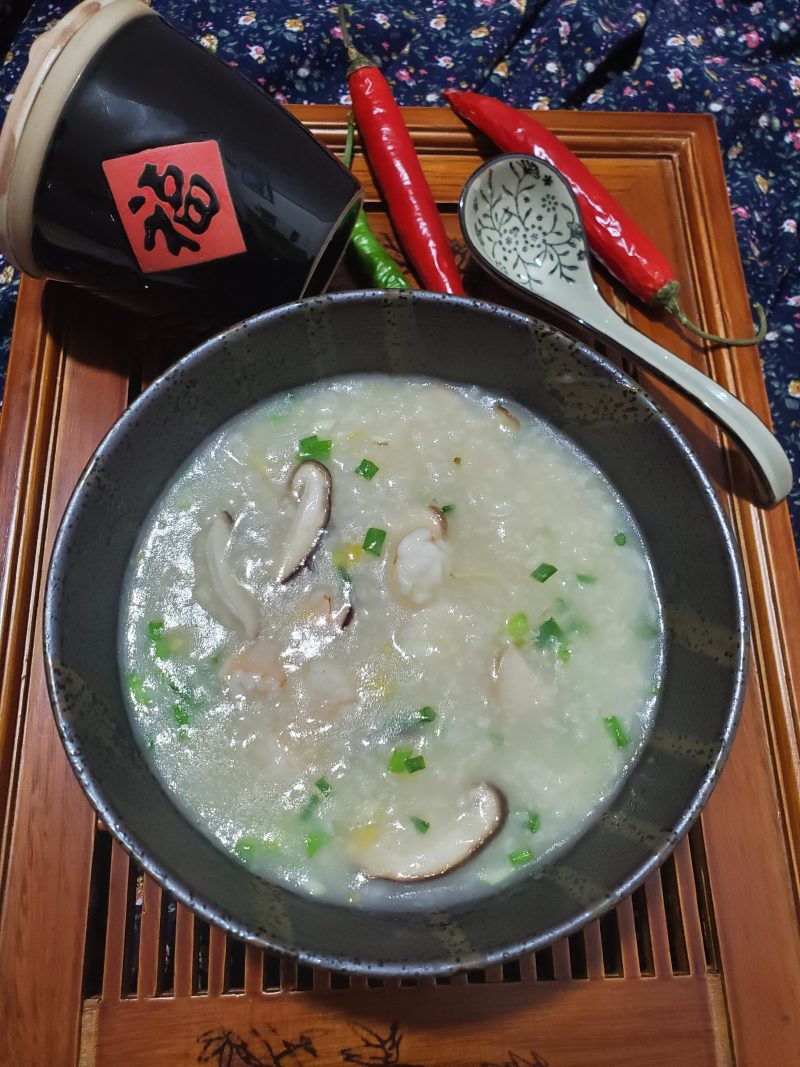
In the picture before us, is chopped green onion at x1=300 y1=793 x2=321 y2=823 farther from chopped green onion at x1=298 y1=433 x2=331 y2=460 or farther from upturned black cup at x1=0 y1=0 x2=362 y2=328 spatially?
upturned black cup at x1=0 y1=0 x2=362 y2=328

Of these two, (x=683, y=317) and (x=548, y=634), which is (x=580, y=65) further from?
(x=548, y=634)

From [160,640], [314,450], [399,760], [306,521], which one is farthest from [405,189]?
[399,760]

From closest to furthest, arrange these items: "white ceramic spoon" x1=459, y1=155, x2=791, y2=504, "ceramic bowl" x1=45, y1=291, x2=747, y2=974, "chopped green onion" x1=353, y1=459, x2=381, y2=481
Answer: "ceramic bowl" x1=45, y1=291, x2=747, y2=974, "chopped green onion" x1=353, y1=459, x2=381, y2=481, "white ceramic spoon" x1=459, y1=155, x2=791, y2=504

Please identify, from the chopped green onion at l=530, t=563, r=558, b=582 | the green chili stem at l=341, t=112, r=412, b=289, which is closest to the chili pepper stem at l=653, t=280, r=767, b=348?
the green chili stem at l=341, t=112, r=412, b=289

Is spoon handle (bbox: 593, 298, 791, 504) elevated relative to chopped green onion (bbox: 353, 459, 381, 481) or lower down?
elevated

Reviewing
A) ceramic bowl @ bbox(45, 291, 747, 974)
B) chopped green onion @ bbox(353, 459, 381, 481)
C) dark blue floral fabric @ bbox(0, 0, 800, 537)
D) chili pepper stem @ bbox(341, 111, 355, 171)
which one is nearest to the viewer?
ceramic bowl @ bbox(45, 291, 747, 974)

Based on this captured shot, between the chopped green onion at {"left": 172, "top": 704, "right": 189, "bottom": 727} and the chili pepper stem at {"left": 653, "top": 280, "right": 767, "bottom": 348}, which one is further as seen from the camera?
the chili pepper stem at {"left": 653, "top": 280, "right": 767, "bottom": 348}

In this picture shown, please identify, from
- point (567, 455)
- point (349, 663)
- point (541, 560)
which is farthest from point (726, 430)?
point (349, 663)

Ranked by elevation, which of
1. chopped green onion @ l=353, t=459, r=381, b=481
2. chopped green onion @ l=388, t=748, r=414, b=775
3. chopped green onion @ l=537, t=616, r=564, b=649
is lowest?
chopped green onion @ l=388, t=748, r=414, b=775

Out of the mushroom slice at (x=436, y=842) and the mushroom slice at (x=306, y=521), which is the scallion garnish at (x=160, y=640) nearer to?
the mushroom slice at (x=306, y=521)
